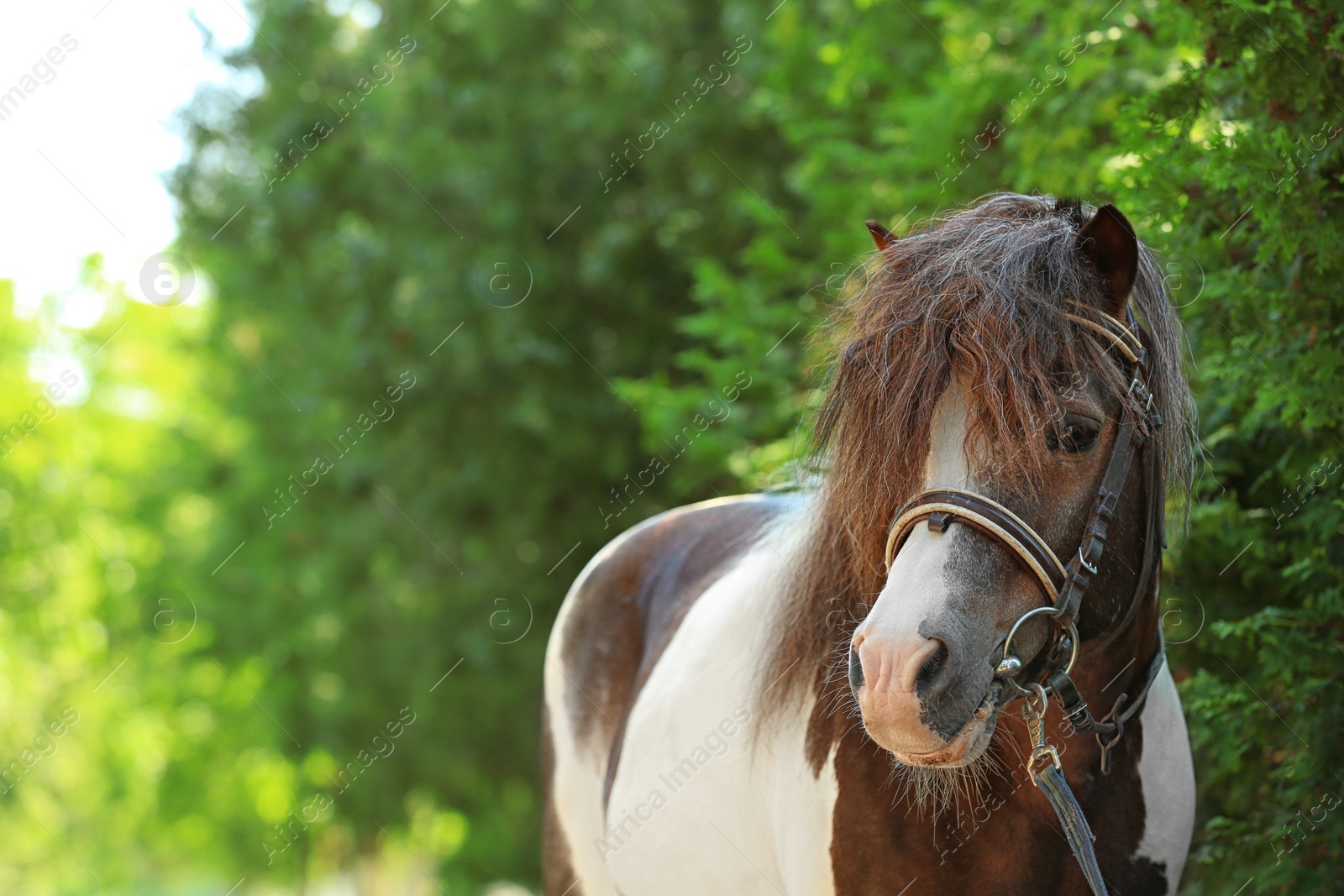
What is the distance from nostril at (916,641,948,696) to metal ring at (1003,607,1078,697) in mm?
157

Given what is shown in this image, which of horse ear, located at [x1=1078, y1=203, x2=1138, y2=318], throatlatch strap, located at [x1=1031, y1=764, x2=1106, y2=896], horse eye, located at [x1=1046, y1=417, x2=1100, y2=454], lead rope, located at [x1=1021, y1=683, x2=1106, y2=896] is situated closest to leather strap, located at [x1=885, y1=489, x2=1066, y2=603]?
horse eye, located at [x1=1046, y1=417, x2=1100, y2=454]

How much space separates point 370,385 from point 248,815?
13330 mm

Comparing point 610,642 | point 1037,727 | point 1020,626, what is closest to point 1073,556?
point 1020,626

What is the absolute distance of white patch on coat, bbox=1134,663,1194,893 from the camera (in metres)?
2.36

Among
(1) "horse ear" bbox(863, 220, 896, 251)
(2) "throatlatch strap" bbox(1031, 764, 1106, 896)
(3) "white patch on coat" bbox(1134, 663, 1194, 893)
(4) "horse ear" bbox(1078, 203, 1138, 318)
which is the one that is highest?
(1) "horse ear" bbox(863, 220, 896, 251)

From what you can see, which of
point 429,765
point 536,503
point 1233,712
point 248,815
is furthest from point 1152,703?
point 248,815

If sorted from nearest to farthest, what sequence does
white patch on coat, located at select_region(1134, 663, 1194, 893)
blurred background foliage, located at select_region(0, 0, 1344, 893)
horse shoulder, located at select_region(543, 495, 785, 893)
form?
white patch on coat, located at select_region(1134, 663, 1194, 893)
blurred background foliage, located at select_region(0, 0, 1344, 893)
horse shoulder, located at select_region(543, 495, 785, 893)

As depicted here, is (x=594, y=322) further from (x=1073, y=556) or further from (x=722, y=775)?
(x=1073, y=556)

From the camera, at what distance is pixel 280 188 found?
1121 cm

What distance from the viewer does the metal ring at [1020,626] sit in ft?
6.21

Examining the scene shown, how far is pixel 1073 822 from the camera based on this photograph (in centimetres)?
208

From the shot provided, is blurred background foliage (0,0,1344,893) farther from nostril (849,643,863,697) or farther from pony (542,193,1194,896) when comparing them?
nostril (849,643,863,697)

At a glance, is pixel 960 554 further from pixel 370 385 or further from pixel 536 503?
pixel 370 385

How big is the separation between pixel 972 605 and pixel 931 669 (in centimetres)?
15
